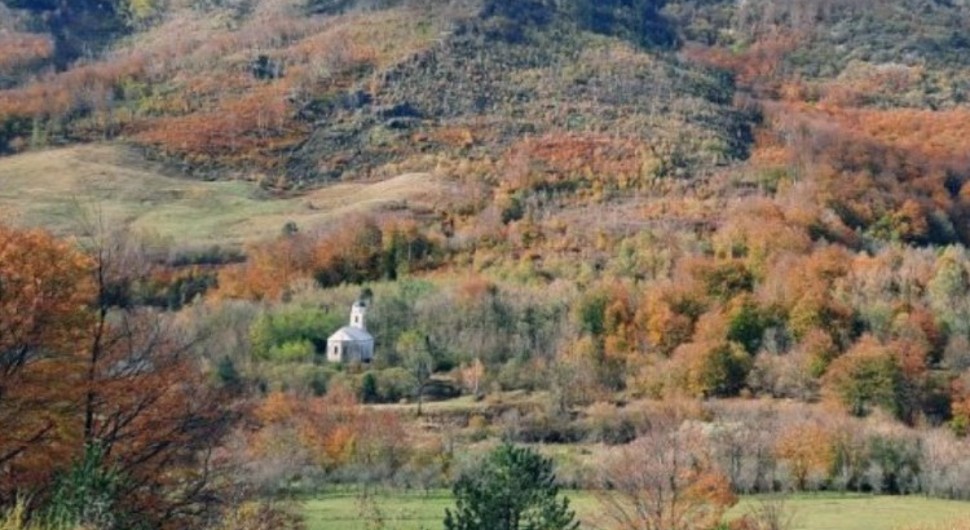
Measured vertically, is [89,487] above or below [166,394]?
above

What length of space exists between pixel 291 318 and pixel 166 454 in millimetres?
47233

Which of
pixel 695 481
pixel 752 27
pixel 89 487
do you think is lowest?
pixel 752 27

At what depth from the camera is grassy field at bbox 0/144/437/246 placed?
305ft

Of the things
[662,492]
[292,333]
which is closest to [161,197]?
[292,333]

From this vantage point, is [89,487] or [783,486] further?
[783,486]

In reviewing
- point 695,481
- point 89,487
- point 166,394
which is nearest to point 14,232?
point 166,394

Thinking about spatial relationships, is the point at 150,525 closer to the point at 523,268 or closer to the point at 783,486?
the point at 783,486

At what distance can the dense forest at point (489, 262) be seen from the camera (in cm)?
2973

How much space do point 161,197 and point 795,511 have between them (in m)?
65.1

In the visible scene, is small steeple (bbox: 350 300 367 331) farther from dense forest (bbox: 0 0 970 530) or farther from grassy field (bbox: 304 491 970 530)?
grassy field (bbox: 304 491 970 530)

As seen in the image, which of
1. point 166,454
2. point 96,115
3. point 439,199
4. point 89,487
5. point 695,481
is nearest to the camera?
point 89,487

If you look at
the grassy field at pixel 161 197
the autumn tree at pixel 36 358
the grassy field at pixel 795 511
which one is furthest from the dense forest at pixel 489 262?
the grassy field at pixel 795 511

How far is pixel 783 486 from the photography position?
5559 cm

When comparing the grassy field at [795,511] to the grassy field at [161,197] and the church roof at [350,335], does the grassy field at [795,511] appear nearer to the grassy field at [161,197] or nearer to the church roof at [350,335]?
the church roof at [350,335]
